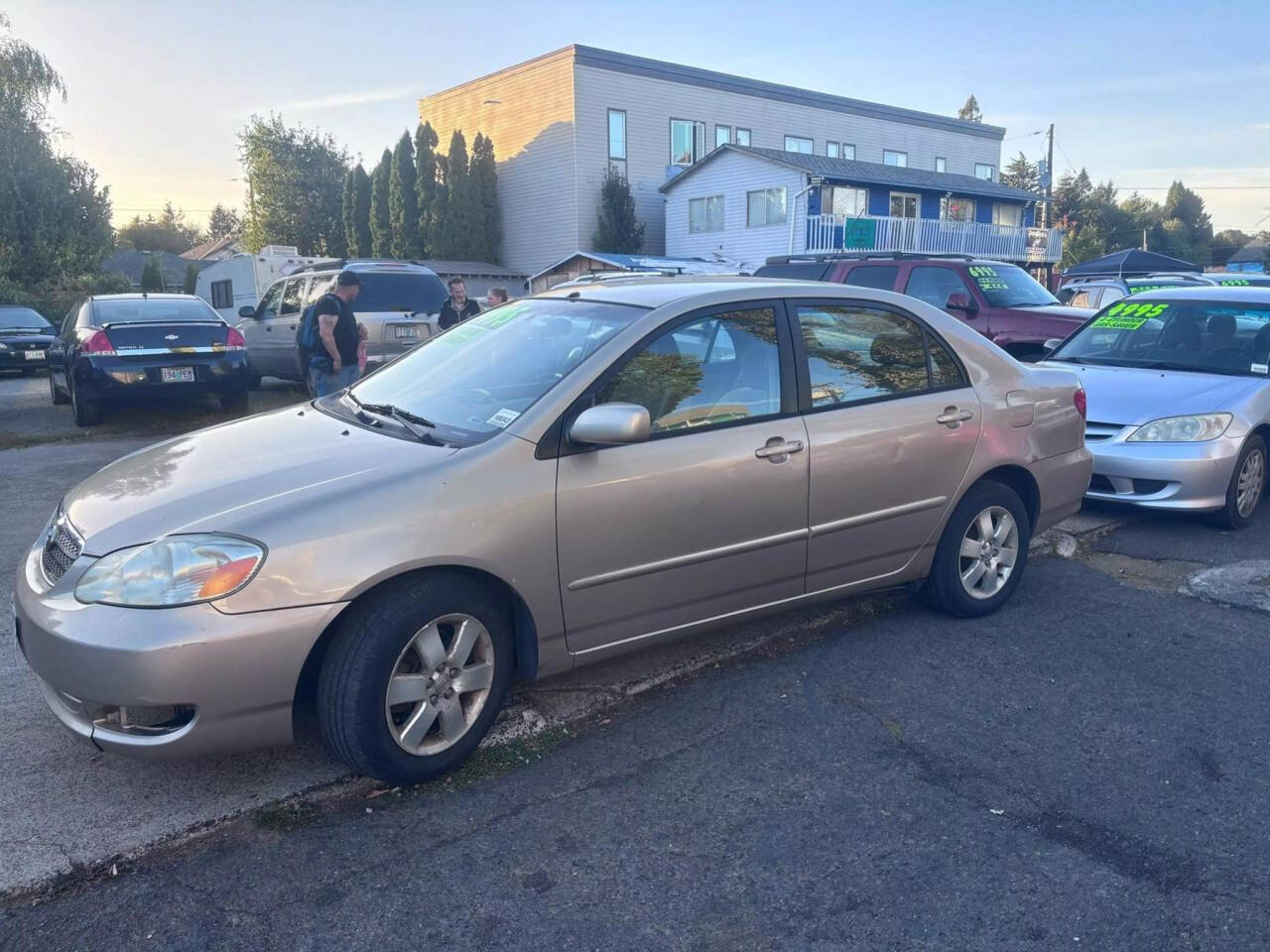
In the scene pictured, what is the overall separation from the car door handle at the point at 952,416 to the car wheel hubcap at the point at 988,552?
1.60ft

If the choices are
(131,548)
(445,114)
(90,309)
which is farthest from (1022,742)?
(445,114)

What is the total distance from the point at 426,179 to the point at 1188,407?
3244cm

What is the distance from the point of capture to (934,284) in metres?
11.8

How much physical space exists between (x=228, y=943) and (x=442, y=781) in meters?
0.89

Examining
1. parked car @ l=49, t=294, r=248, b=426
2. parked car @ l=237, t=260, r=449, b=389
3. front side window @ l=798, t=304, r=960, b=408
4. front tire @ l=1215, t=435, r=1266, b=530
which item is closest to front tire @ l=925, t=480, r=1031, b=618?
front side window @ l=798, t=304, r=960, b=408

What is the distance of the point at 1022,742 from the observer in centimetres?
360

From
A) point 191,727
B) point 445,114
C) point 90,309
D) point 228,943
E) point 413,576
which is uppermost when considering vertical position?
point 445,114

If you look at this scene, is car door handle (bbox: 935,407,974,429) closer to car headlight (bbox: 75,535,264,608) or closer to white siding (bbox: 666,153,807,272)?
car headlight (bbox: 75,535,264,608)

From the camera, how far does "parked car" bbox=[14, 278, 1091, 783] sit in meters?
2.95

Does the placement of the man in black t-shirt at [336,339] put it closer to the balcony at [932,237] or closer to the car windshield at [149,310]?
the car windshield at [149,310]

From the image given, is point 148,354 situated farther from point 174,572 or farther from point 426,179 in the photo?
point 426,179

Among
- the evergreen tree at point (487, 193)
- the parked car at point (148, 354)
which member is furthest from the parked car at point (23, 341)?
the evergreen tree at point (487, 193)

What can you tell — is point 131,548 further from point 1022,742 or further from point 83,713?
point 1022,742

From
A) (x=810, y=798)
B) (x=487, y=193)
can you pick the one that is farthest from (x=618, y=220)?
(x=810, y=798)
